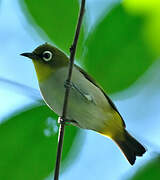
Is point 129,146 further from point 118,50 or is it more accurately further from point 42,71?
point 118,50

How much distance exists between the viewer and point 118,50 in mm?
807

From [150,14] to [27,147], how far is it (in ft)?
1.37

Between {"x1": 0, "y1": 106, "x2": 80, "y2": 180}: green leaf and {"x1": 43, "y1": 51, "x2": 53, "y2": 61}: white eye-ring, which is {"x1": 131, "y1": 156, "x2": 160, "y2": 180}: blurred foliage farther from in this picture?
{"x1": 43, "y1": 51, "x2": 53, "y2": 61}: white eye-ring

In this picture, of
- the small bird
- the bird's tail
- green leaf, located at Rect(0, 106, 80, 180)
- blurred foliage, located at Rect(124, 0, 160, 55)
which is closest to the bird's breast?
the small bird

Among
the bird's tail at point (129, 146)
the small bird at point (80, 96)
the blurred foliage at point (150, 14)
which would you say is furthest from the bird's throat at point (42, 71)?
the blurred foliage at point (150, 14)

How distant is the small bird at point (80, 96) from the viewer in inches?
71.0

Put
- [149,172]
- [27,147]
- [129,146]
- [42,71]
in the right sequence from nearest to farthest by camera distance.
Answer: [149,172]
[27,147]
[42,71]
[129,146]

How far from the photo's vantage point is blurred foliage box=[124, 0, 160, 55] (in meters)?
0.76

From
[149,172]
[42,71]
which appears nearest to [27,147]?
[149,172]

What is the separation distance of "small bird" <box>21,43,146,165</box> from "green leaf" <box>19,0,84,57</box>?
0.86 metres

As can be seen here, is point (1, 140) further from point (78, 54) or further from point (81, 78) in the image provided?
point (81, 78)

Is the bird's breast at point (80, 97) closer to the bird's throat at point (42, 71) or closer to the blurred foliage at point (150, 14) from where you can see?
the bird's throat at point (42, 71)

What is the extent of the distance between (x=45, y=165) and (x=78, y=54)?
0.97 ft

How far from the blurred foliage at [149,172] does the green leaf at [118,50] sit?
0.61 ft
